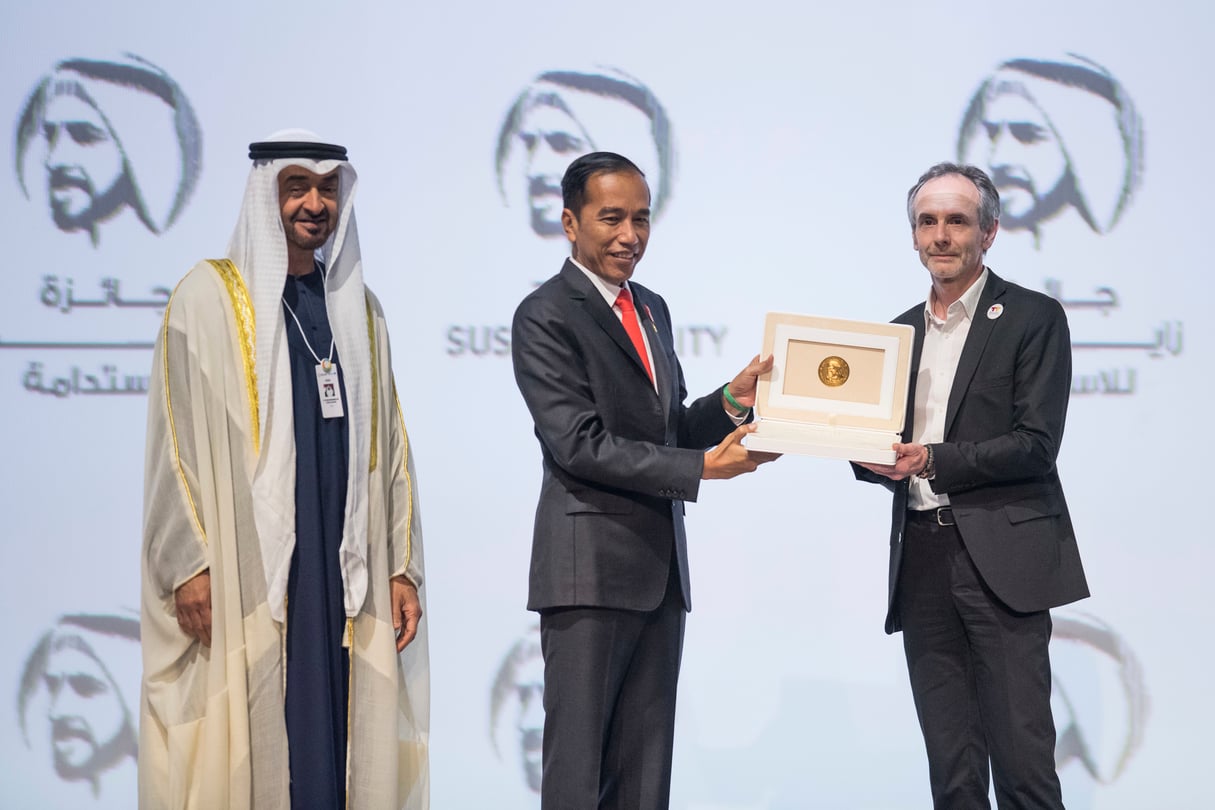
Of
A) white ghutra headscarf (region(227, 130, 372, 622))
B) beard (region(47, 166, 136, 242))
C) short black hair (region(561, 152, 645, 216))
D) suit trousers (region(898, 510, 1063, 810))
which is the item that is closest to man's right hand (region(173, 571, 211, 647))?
white ghutra headscarf (region(227, 130, 372, 622))

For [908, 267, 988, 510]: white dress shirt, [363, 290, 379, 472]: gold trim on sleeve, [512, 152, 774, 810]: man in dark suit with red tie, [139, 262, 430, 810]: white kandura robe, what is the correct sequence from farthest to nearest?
1. [908, 267, 988, 510]: white dress shirt
2. [363, 290, 379, 472]: gold trim on sleeve
3. [512, 152, 774, 810]: man in dark suit with red tie
4. [139, 262, 430, 810]: white kandura robe

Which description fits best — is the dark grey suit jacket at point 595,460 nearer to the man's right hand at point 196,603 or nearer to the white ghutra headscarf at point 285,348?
the white ghutra headscarf at point 285,348

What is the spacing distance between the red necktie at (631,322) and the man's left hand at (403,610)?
2.27 feet

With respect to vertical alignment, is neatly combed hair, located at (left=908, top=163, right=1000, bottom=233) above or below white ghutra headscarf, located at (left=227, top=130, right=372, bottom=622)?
above

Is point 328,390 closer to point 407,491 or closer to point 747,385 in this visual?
point 407,491

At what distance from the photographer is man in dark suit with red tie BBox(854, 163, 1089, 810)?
2539 mm

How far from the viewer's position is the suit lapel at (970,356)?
8.52 ft

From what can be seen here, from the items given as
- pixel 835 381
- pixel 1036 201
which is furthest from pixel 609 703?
pixel 1036 201

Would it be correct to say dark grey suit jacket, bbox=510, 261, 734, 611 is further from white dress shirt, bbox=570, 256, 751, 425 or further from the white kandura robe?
the white kandura robe

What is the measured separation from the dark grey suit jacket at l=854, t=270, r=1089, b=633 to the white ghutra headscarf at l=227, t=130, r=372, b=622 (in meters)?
1.21

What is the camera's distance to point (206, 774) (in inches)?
89.9

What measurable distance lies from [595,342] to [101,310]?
6.63ft

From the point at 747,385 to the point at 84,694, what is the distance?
2.43 m

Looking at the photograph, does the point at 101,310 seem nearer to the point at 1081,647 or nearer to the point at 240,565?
the point at 240,565
